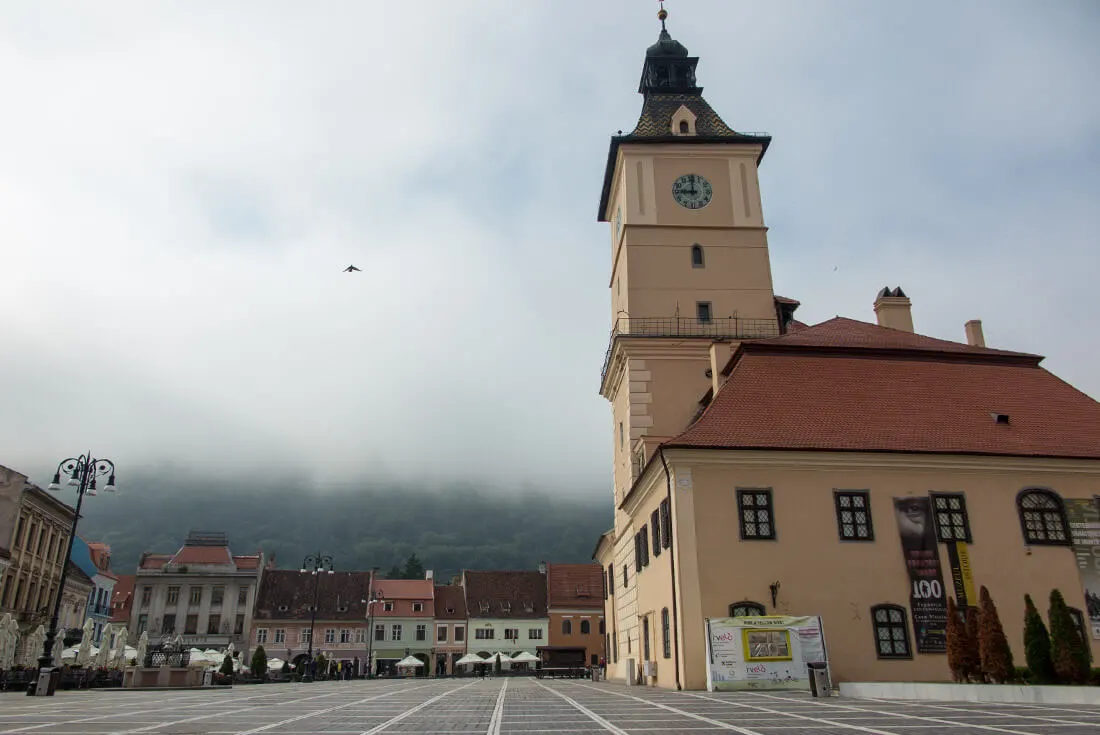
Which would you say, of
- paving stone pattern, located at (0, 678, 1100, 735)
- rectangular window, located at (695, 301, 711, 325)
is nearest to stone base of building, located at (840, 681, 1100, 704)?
paving stone pattern, located at (0, 678, 1100, 735)

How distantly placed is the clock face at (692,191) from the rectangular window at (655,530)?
51.4 feet

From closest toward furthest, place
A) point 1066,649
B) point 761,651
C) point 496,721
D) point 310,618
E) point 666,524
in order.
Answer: point 496,721
point 1066,649
point 761,651
point 666,524
point 310,618

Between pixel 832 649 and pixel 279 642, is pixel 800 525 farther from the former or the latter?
pixel 279 642

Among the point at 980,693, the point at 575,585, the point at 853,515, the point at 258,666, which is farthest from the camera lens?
the point at 575,585

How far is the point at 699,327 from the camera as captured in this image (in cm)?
3438

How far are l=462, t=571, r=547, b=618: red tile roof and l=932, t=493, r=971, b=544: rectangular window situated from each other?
6836 centimetres

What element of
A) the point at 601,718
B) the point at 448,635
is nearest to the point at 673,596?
the point at 601,718

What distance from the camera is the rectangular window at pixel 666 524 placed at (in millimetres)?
23984

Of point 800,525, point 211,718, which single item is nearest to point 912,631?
point 800,525

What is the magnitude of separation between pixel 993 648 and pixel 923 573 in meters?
5.84

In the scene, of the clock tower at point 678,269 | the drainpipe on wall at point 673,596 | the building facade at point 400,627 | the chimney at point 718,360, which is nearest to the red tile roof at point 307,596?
the building facade at point 400,627

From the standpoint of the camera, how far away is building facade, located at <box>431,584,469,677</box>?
8538 centimetres

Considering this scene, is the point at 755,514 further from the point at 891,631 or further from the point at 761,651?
the point at 891,631

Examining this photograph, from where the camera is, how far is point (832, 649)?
22.5m
